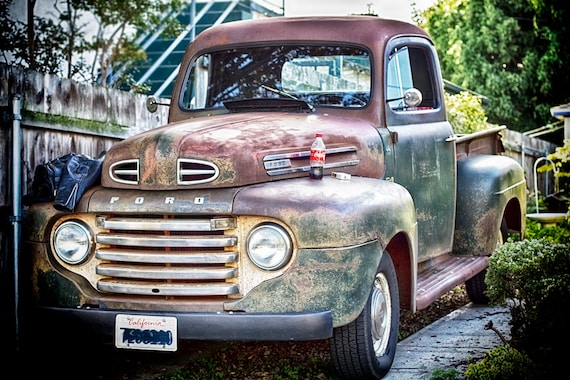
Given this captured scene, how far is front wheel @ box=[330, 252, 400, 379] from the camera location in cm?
500

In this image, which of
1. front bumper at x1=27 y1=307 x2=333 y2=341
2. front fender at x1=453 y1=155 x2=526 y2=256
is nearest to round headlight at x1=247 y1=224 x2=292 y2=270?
front bumper at x1=27 y1=307 x2=333 y2=341

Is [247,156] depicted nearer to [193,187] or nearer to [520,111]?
[193,187]

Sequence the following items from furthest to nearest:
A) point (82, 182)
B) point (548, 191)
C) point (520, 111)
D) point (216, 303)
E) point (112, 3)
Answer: point (520, 111)
point (548, 191)
point (112, 3)
point (82, 182)
point (216, 303)

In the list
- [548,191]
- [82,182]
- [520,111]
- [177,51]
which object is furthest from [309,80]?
[520,111]

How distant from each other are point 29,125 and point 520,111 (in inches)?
851

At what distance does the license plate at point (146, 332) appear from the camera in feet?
15.4

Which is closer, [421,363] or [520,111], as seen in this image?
[421,363]

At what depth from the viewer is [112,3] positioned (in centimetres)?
1666

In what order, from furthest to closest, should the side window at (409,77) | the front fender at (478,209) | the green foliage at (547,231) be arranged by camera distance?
the green foliage at (547,231), the front fender at (478,209), the side window at (409,77)

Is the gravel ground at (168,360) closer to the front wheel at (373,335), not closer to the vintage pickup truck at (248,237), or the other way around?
the front wheel at (373,335)

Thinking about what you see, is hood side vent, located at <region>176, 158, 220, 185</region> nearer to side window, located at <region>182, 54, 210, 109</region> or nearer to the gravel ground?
the gravel ground

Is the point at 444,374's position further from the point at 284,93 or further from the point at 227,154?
the point at 284,93

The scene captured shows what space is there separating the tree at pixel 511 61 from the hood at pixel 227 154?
2009cm

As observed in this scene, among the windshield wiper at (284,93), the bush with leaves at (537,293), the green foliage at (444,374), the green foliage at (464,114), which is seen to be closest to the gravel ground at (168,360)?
the green foliage at (444,374)
